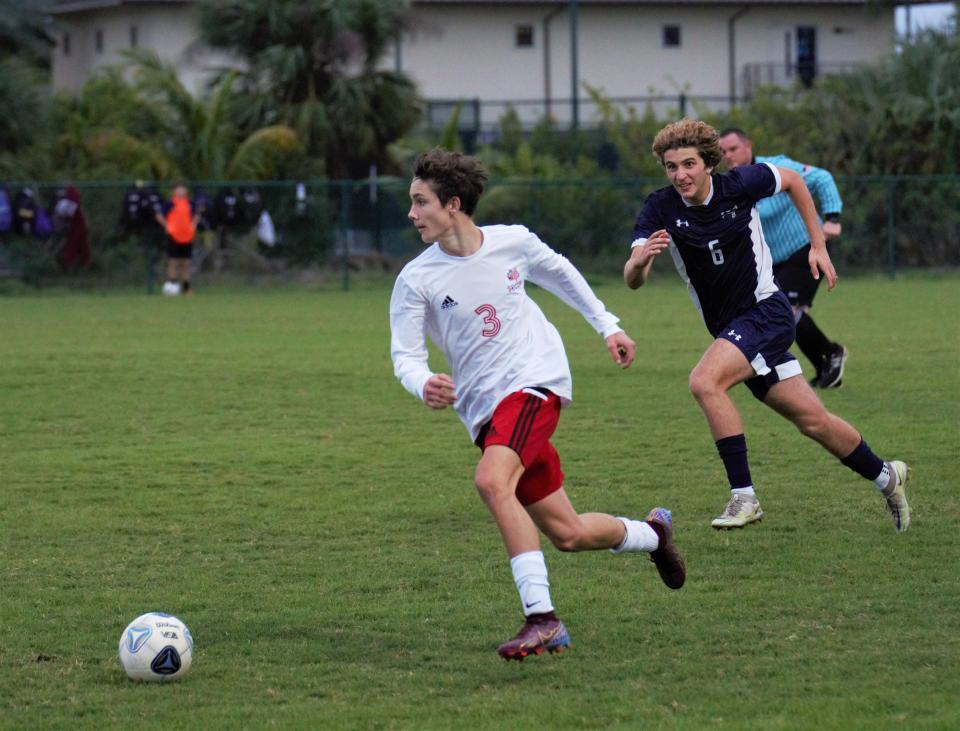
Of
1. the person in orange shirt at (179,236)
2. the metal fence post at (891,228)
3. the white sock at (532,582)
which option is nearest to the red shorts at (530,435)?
the white sock at (532,582)

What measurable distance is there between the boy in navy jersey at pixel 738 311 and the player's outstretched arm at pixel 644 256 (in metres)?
0.21

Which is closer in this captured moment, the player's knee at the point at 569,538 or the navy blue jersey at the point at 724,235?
the player's knee at the point at 569,538

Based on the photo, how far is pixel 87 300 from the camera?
83.7 feet

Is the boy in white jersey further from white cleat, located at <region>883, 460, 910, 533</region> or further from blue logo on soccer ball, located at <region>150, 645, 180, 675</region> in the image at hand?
white cleat, located at <region>883, 460, 910, 533</region>

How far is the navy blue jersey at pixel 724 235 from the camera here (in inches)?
279

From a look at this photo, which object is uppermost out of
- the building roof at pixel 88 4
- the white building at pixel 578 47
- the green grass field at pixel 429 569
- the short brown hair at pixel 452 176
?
the building roof at pixel 88 4

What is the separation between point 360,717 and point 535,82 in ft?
134

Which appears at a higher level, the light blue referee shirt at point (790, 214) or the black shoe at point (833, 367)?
the light blue referee shirt at point (790, 214)

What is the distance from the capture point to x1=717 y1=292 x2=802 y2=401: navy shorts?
7031 millimetres

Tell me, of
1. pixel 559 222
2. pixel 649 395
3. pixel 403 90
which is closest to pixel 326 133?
pixel 403 90

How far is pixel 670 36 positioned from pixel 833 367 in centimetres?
3452

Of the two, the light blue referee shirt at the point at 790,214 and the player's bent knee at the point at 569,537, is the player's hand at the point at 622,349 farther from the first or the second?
the light blue referee shirt at the point at 790,214

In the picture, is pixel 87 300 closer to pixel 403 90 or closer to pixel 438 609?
pixel 403 90

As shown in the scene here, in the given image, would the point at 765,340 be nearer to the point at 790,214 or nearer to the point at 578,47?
the point at 790,214
